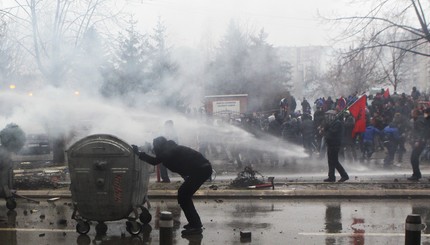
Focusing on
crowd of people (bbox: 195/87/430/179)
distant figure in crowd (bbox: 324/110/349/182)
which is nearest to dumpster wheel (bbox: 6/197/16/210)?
distant figure in crowd (bbox: 324/110/349/182)

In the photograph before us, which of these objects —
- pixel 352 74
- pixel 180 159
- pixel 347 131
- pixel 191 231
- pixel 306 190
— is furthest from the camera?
pixel 352 74

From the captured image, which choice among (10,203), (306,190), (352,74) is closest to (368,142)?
(306,190)

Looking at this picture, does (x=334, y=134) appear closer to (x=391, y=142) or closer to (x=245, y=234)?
(x=391, y=142)

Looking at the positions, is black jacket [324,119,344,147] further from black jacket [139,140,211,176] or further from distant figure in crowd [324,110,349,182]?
black jacket [139,140,211,176]

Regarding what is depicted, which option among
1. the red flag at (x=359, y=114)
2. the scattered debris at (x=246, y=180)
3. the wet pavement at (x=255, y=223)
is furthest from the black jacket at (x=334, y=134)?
the red flag at (x=359, y=114)

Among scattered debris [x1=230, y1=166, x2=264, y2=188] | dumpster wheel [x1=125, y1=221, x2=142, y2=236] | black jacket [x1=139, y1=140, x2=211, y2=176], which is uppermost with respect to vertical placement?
black jacket [x1=139, y1=140, x2=211, y2=176]

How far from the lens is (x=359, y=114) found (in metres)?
14.7

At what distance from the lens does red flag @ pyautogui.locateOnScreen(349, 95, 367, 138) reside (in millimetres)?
14617

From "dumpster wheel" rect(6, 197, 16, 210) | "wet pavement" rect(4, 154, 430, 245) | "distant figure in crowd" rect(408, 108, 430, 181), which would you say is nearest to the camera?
"wet pavement" rect(4, 154, 430, 245)

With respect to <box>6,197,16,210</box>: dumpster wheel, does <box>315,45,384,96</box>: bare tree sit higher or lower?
higher

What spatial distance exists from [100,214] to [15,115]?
16.3 feet

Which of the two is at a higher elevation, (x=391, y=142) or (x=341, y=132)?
(x=341, y=132)

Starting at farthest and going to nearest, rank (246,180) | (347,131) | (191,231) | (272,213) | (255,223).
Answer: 1. (347,131)
2. (246,180)
3. (272,213)
4. (255,223)
5. (191,231)

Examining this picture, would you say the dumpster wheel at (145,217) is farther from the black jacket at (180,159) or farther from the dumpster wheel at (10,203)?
the dumpster wheel at (10,203)
